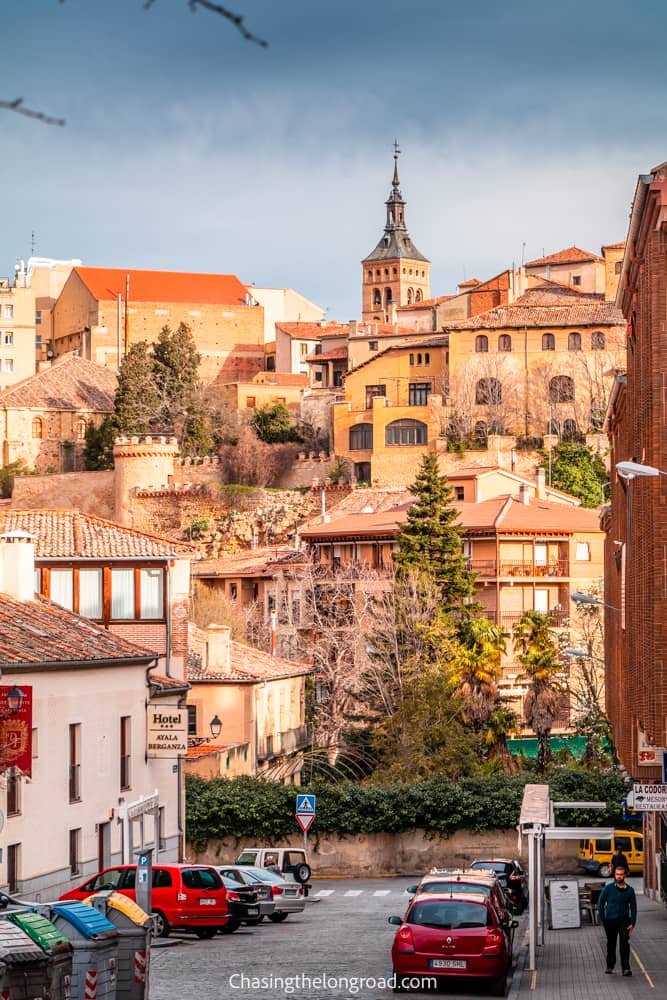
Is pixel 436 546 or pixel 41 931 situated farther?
pixel 436 546

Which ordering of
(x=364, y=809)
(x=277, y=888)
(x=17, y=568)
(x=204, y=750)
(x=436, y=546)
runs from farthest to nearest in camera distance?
(x=436, y=546) → (x=204, y=750) → (x=364, y=809) → (x=17, y=568) → (x=277, y=888)

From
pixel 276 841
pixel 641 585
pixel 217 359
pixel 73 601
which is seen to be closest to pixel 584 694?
pixel 276 841

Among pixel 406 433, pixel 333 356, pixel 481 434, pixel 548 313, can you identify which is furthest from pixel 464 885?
pixel 333 356

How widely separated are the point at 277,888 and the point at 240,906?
294 centimetres

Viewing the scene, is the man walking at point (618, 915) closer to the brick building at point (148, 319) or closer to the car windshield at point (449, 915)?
the car windshield at point (449, 915)

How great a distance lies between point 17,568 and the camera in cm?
3716

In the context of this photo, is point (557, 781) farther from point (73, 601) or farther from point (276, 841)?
point (73, 601)

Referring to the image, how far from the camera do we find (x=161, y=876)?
27359mm

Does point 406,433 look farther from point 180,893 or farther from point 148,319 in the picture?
point 180,893

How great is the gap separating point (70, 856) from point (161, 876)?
552 cm

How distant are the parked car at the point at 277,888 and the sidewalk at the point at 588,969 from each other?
4.95 meters

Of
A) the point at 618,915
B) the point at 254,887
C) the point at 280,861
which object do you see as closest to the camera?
the point at 618,915

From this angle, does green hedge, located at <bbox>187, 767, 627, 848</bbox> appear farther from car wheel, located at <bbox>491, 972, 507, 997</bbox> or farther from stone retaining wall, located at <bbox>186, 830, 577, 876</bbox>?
car wheel, located at <bbox>491, 972, 507, 997</bbox>

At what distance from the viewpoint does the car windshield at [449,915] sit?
2066 centimetres
